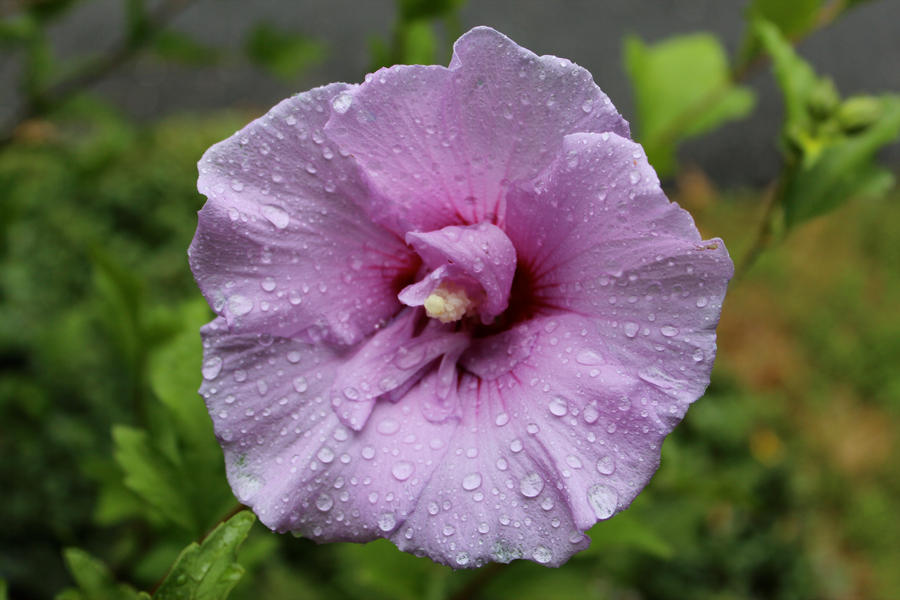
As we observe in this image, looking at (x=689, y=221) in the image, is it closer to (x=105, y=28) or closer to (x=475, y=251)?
(x=475, y=251)

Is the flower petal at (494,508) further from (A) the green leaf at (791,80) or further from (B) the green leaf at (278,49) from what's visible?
(B) the green leaf at (278,49)

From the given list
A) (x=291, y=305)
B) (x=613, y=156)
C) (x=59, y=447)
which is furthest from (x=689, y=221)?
(x=59, y=447)

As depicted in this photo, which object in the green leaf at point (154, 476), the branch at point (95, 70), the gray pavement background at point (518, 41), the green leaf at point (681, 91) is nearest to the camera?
the green leaf at point (154, 476)

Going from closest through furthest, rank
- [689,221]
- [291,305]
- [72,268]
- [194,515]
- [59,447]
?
[689,221] → [291,305] → [194,515] → [59,447] → [72,268]

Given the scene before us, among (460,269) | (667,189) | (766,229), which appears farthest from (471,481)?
(667,189)

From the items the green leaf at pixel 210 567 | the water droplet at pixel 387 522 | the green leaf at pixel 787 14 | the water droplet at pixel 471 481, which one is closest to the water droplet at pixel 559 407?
the water droplet at pixel 471 481

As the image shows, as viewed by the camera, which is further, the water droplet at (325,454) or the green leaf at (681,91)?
the green leaf at (681,91)

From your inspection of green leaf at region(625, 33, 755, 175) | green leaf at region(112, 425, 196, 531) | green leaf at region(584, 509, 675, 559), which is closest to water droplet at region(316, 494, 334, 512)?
green leaf at region(112, 425, 196, 531)
